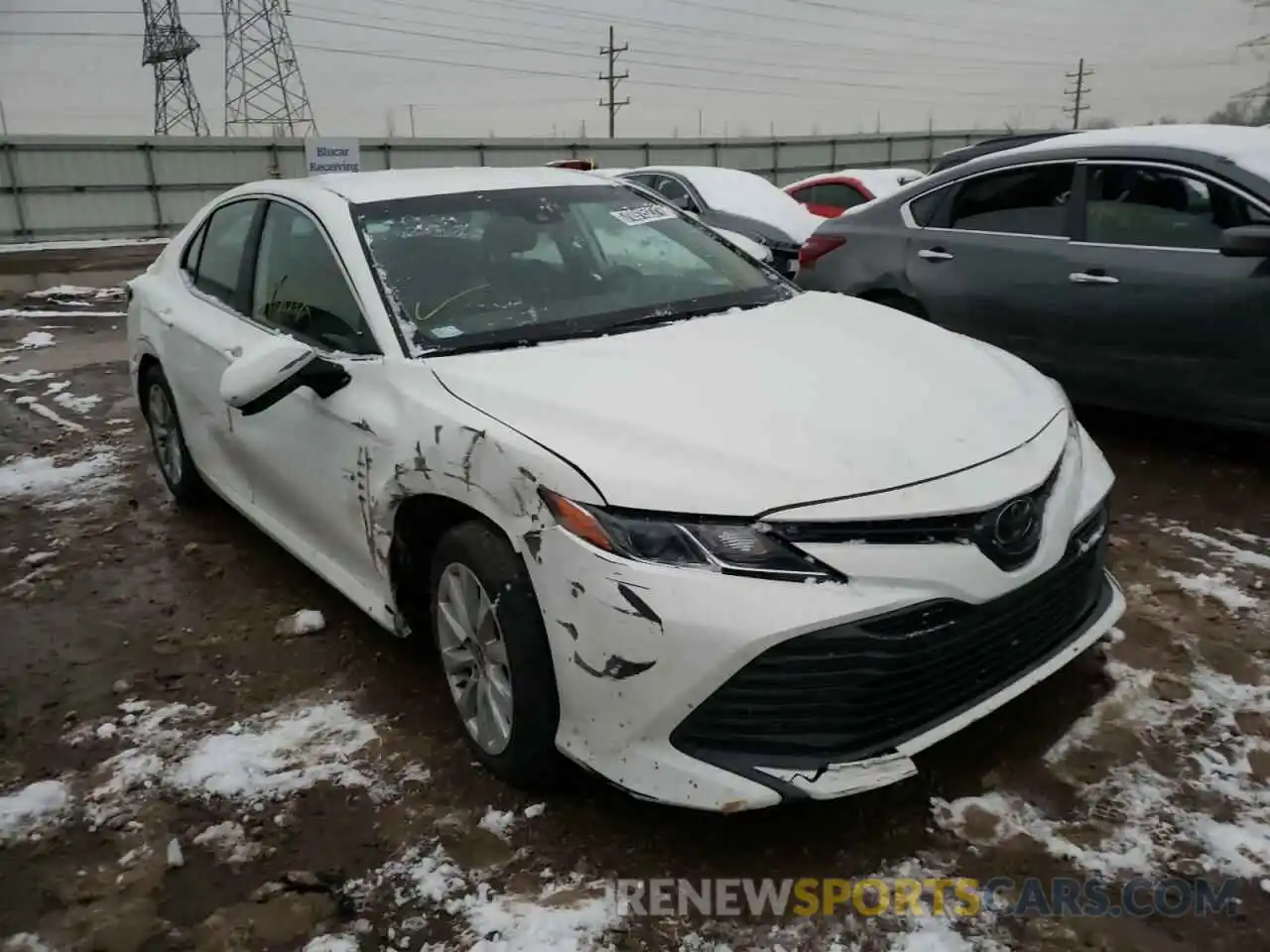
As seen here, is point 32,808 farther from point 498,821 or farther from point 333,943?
point 498,821

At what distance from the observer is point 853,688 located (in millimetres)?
2127

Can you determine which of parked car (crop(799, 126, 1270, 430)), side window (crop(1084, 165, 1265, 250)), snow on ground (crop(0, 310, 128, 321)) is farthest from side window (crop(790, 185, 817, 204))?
snow on ground (crop(0, 310, 128, 321))

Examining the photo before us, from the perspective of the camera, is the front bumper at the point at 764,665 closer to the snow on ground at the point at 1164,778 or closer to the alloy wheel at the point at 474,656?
the alloy wheel at the point at 474,656

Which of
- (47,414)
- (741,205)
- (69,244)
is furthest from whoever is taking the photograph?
(69,244)

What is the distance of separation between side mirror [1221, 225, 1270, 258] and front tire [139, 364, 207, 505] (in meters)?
4.47

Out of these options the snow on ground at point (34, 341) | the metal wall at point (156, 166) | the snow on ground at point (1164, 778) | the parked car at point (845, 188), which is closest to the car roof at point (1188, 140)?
the snow on ground at point (1164, 778)

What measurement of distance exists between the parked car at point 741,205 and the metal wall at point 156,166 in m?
13.4

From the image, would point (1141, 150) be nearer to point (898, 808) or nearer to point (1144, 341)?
point (1144, 341)

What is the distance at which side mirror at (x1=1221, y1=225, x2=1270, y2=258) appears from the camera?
3.96 meters

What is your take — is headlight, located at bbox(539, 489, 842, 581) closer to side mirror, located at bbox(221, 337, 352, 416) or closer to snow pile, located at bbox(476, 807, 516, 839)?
snow pile, located at bbox(476, 807, 516, 839)

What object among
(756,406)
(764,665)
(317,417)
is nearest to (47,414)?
(317,417)

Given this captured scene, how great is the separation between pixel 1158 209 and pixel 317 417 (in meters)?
3.77

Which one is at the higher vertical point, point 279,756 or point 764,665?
point 764,665

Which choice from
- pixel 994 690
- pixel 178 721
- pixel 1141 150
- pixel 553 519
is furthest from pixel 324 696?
pixel 1141 150
